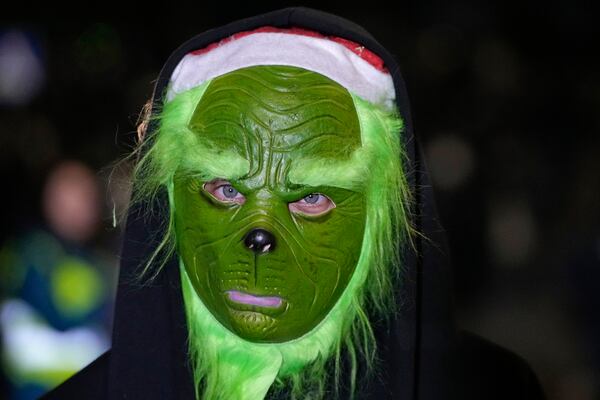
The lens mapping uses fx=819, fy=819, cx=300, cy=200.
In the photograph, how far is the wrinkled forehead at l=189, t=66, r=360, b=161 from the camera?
156cm

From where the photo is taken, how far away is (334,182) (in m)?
1.57

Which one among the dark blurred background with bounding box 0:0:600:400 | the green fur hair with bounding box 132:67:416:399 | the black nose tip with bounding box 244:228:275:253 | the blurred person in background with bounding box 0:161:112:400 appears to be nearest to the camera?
the black nose tip with bounding box 244:228:275:253

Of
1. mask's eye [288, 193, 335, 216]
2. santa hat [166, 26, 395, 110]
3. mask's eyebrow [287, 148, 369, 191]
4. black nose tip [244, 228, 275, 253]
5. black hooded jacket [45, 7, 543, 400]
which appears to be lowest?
black hooded jacket [45, 7, 543, 400]

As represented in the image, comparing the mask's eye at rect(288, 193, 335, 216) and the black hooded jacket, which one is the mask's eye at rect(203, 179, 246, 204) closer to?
the mask's eye at rect(288, 193, 335, 216)

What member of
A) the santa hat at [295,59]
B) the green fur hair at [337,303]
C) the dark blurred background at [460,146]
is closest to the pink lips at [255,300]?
the green fur hair at [337,303]

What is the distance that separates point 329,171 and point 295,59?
25 centimetres

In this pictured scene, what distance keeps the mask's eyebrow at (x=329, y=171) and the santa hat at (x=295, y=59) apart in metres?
0.16

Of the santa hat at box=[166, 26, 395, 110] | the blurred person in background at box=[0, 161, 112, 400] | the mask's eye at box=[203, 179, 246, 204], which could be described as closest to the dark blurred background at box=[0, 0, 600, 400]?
the blurred person in background at box=[0, 161, 112, 400]

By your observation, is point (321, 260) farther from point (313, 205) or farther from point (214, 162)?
point (214, 162)

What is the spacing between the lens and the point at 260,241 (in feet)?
5.02

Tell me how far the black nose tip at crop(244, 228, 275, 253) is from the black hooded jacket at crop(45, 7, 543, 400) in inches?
11.9

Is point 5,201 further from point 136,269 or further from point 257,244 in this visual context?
point 257,244

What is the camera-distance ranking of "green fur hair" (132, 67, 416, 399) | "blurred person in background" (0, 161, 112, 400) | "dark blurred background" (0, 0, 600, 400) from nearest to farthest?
"green fur hair" (132, 67, 416, 399)
"blurred person in background" (0, 161, 112, 400)
"dark blurred background" (0, 0, 600, 400)

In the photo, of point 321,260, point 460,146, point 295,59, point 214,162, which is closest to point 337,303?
point 321,260
